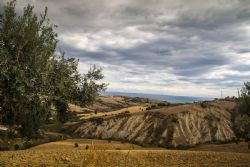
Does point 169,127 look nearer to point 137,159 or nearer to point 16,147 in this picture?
point 16,147

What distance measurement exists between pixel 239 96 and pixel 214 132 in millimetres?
32985

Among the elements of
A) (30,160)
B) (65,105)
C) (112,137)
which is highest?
(65,105)

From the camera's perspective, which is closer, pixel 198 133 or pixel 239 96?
pixel 239 96

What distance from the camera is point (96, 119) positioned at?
8994 cm

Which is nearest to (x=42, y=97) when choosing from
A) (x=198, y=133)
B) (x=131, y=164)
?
(x=131, y=164)

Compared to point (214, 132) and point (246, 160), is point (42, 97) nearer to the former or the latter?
point (246, 160)

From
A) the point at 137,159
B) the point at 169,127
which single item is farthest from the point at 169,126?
the point at 137,159

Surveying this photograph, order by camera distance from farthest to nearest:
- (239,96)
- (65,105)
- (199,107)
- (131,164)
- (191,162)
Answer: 1. (199,107)
2. (239,96)
3. (65,105)
4. (191,162)
5. (131,164)

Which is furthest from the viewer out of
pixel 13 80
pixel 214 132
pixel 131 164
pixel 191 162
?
pixel 214 132

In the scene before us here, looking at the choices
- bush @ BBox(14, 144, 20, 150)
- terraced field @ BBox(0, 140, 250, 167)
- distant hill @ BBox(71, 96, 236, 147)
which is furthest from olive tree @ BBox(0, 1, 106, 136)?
distant hill @ BBox(71, 96, 236, 147)

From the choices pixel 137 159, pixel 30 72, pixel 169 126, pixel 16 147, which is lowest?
pixel 16 147

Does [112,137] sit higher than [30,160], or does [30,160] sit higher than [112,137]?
[30,160]

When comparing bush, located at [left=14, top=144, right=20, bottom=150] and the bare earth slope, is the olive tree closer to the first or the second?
bush, located at [left=14, top=144, right=20, bottom=150]

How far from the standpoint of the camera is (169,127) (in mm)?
75000
